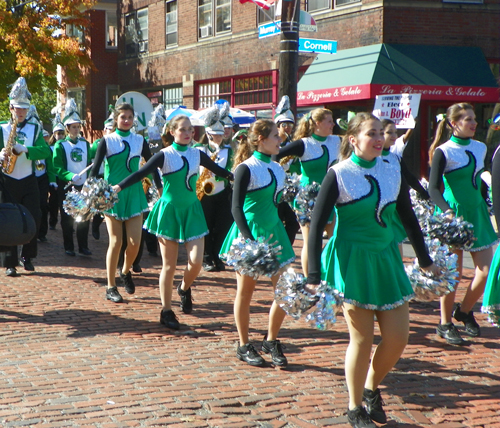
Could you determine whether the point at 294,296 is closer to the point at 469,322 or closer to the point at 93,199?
the point at 469,322

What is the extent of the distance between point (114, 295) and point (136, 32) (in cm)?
2142

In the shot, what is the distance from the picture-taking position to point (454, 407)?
4.52 metres

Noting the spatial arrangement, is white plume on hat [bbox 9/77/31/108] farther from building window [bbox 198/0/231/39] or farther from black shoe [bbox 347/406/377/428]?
building window [bbox 198/0/231/39]

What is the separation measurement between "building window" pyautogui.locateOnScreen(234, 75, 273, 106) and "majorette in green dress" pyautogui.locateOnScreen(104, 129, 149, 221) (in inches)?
520

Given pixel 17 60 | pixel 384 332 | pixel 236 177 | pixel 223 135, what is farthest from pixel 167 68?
pixel 384 332

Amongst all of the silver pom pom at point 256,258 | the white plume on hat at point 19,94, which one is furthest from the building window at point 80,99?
the silver pom pom at point 256,258

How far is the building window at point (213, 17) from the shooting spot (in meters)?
22.2

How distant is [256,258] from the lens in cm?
502

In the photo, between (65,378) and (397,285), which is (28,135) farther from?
(397,285)

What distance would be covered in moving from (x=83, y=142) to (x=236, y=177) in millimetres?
6593

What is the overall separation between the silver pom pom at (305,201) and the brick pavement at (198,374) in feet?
3.32

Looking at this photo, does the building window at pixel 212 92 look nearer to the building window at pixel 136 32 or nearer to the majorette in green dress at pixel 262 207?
the building window at pixel 136 32

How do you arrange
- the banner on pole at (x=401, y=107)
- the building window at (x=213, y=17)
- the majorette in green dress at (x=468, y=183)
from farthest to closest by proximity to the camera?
the building window at (x=213, y=17) → the banner on pole at (x=401, y=107) → the majorette in green dress at (x=468, y=183)

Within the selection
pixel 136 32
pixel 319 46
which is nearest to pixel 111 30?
pixel 136 32
